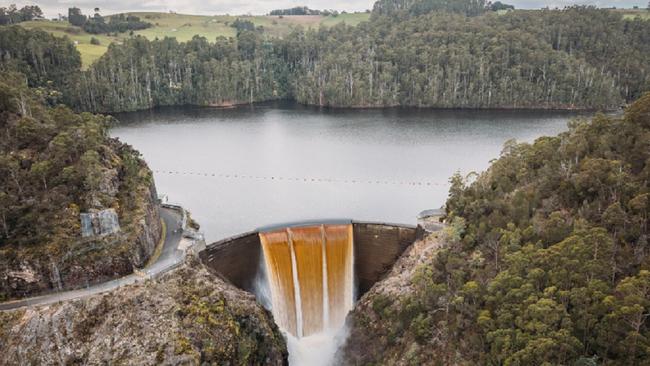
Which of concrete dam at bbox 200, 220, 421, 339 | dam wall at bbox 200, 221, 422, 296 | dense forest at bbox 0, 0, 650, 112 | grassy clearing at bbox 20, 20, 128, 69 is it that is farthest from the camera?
grassy clearing at bbox 20, 20, 128, 69

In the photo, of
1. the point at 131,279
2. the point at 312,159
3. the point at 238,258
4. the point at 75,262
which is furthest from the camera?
the point at 312,159

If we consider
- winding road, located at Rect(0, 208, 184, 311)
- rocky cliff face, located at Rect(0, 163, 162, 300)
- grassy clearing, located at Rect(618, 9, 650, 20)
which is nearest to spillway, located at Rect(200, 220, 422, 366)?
winding road, located at Rect(0, 208, 184, 311)

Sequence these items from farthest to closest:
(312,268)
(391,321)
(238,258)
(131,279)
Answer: (312,268) < (238,258) < (391,321) < (131,279)

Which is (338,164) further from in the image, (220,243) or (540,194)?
(540,194)

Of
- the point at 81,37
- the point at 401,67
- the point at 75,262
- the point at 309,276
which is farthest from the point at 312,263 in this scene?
the point at 81,37

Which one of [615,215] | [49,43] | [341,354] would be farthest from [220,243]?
[49,43]

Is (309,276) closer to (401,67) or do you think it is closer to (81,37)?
(401,67)

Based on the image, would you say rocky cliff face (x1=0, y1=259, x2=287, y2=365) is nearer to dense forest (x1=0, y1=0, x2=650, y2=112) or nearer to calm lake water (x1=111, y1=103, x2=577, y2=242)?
calm lake water (x1=111, y1=103, x2=577, y2=242)
